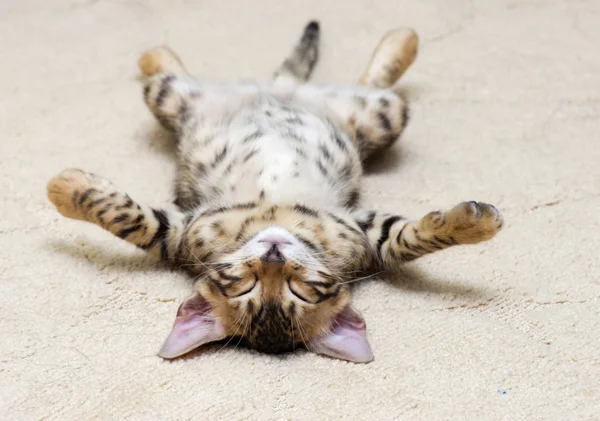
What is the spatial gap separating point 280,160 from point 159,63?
3.43ft

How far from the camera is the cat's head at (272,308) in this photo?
1.96m

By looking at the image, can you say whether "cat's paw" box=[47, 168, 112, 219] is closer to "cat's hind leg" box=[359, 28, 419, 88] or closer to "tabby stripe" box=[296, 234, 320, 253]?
"tabby stripe" box=[296, 234, 320, 253]

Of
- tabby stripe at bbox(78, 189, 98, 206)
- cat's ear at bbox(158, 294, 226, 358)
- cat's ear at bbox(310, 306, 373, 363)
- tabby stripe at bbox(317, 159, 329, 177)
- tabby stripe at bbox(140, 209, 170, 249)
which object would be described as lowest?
cat's ear at bbox(310, 306, 373, 363)

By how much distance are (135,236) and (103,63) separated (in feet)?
4.93

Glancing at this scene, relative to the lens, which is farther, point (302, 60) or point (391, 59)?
point (302, 60)

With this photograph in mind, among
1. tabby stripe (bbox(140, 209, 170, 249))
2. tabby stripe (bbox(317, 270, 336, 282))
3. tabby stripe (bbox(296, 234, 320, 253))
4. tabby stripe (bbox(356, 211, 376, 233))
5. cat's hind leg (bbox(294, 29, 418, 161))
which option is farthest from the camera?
cat's hind leg (bbox(294, 29, 418, 161))

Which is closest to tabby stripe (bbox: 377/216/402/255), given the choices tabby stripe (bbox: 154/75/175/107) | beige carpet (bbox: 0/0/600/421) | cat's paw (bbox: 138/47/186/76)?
beige carpet (bbox: 0/0/600/421)

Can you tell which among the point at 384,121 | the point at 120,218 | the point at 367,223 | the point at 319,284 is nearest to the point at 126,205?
the point at 120,218

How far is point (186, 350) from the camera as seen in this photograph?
193 cm

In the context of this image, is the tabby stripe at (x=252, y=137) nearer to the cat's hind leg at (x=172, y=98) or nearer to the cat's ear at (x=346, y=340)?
the cat's hind leg at (x=172, y=98)

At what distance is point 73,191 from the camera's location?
2.26 meters

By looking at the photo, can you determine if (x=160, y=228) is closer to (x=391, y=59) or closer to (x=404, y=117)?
(x=404, y=117)

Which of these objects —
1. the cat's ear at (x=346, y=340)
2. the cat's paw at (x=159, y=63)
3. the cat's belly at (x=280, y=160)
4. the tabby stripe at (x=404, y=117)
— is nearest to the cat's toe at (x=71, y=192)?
the cat's belly at (x=280, y=160)

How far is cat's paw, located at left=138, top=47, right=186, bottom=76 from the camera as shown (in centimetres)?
313
